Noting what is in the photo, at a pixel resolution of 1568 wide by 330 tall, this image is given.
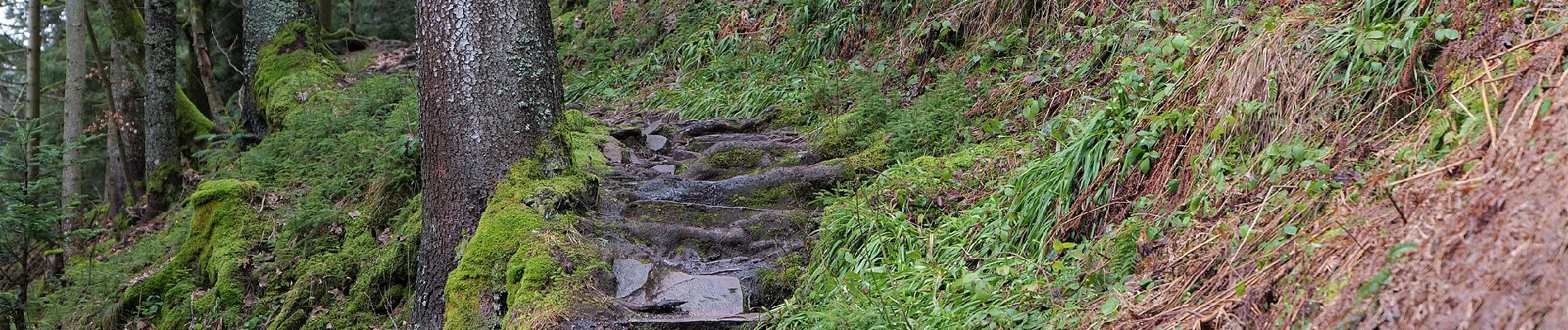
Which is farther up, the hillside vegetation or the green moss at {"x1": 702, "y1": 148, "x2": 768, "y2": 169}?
the hillside vegetation

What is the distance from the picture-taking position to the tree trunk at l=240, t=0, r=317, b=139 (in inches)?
397

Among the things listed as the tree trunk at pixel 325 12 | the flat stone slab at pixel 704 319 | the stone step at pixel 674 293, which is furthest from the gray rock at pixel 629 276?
the tree trunk at pixel 325 12

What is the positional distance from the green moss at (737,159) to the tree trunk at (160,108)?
18.8 feet

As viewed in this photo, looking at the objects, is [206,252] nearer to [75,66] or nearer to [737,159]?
[75,66]

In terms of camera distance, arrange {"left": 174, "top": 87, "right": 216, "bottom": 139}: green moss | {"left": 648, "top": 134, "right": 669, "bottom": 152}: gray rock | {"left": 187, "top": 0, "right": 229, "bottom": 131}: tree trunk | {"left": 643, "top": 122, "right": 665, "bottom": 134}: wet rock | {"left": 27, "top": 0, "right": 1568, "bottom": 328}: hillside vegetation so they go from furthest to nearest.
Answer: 1. {"left": 187, "top": 0, "right": 229, "bottom": 131}: tree trunk
2. {"left": 174, "top": 87, "right": 216, "bottom": 139}: green moss
3. {"left": 643, "top": 122, "right": 665, "bottom": 134}: wet rock
4. {"left": 648, "top": 134, "right": 669, "bottom": 152}: gray rock
5. {"left": 27, "top": 0, "right": 1568, "bottom": 328}: hillside vegetation

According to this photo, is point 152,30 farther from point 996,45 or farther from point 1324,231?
point 1324,231

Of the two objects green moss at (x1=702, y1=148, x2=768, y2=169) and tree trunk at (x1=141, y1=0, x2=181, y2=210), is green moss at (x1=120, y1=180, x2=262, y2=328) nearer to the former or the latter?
tree trunk at (x1=141, y1=0, x2=181, y2=210)

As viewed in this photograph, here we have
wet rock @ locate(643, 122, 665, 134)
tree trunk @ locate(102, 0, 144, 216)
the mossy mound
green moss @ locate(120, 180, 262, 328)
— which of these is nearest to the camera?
the mossy mound

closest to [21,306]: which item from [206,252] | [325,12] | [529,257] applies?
[206,252]

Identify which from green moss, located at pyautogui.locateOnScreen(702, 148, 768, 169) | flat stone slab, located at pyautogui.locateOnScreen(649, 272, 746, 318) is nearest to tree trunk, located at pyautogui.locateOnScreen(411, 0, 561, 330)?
flat stone slab, located at pyautogui.locateOnScreen(649, 272, 746, 318)

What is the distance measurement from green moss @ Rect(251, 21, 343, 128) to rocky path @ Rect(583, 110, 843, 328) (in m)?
3.89

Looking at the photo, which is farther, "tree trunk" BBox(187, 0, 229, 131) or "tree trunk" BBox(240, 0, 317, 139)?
"tree trunk" BBox(187, 0, 229, 131)

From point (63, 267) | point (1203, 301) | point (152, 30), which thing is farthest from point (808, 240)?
point (63, 267)

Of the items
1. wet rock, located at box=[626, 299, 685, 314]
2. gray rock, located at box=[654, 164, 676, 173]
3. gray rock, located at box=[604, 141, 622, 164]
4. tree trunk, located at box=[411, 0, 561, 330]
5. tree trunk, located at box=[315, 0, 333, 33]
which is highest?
tree trunk, located at box=[411, 0, 561, 330]
